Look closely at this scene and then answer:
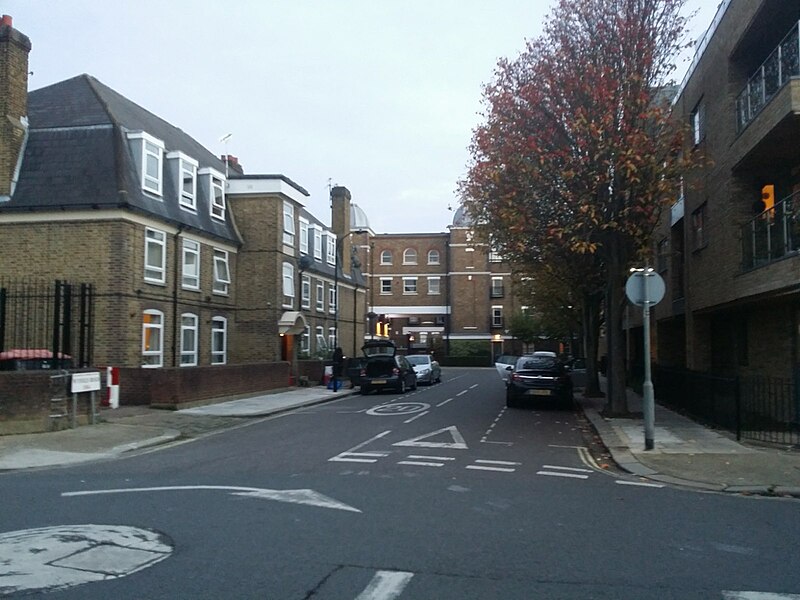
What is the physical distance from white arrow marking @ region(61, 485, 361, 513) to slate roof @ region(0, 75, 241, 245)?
13.7 meters

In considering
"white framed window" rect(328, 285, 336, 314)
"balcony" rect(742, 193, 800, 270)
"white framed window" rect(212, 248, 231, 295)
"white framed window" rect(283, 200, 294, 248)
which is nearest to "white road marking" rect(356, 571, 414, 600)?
"balcony" rect(742, 193, 800, 270)

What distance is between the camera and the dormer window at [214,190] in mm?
28469

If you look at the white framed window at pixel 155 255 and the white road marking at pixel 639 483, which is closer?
the white road marking at pixel 639 483

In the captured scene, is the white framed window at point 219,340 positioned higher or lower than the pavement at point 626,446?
higher

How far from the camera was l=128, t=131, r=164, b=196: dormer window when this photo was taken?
2336 centimetres

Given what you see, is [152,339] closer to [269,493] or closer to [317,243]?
[269,493]

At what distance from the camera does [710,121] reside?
20.2 m

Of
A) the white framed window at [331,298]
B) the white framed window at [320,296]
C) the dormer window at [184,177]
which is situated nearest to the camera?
the dormer window at [184,177]

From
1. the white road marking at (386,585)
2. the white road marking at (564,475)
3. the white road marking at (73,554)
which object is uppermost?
the white road marking at (73,554)

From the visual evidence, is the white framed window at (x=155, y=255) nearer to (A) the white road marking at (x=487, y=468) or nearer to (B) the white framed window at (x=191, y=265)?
(B) the white framed window at (x=191, y=265)

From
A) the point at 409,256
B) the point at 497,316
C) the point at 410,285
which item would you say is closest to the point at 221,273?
the point at 410,285

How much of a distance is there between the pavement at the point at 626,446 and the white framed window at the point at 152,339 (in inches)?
133

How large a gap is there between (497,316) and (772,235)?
172 ft

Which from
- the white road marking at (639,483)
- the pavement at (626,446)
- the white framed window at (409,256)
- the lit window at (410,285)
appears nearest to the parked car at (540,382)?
the pavement at (626,446)
